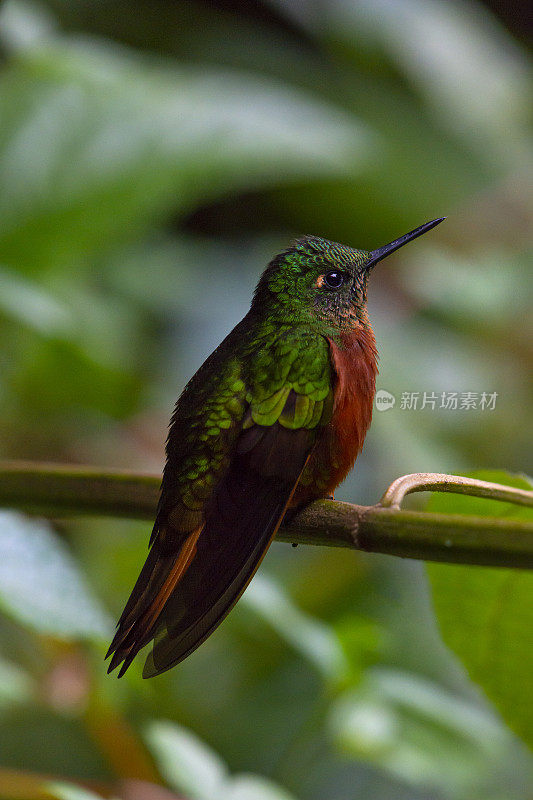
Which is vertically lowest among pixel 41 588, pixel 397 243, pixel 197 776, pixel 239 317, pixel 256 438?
pixel 197 776

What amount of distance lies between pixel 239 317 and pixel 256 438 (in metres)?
2.02

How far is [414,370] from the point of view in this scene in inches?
101

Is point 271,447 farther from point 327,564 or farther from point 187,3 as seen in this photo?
point 187,3

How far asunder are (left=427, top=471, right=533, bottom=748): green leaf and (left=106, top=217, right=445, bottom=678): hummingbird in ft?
0.60

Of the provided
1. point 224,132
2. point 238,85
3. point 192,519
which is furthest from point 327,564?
point 192,519

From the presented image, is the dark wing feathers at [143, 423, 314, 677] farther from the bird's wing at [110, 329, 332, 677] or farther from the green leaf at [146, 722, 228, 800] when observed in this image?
the green leaf at [146, 722, 228, 800]

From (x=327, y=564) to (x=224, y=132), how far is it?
42.0 inches

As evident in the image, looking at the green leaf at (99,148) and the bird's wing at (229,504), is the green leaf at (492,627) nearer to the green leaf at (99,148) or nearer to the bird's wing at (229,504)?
the bird's wing at (229,504)

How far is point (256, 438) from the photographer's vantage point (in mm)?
544

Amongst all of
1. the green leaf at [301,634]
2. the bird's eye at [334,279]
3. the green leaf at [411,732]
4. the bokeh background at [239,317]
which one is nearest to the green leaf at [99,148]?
the bokeh background at [239,317]

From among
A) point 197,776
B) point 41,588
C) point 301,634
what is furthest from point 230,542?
point 301,634

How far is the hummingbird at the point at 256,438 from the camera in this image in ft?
1.47

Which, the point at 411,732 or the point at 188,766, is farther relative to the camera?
the point at 411,732

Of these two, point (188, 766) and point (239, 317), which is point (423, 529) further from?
point (239, 317)
